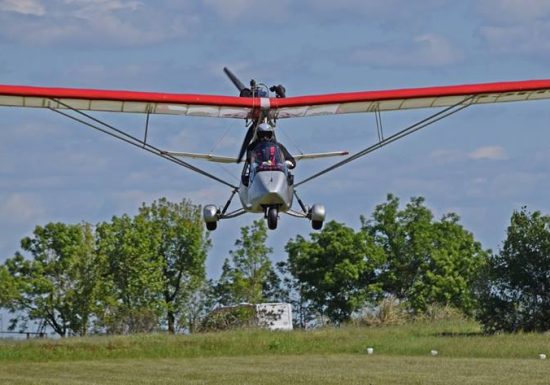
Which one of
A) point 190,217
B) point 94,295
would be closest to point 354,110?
point 94,295

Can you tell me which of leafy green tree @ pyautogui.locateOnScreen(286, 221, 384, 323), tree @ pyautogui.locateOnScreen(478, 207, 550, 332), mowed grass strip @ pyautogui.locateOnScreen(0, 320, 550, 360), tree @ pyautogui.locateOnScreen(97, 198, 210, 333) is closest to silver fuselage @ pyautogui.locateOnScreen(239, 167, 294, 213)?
mowed grass strip @ pyautogui.locateOnScreen(0, 320, 550, 360)

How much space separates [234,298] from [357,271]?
8218mm

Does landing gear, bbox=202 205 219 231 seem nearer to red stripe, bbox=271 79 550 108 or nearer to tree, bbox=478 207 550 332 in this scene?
red stripe, bbox=271 79 550 108

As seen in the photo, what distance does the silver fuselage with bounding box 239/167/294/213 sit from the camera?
1139 inches

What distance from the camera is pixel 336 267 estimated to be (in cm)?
8262

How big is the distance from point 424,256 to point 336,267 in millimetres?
6732

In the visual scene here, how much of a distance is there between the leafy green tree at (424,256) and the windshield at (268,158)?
170ft

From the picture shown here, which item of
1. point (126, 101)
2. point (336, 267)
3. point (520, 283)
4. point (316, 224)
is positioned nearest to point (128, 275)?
point (336, 267)

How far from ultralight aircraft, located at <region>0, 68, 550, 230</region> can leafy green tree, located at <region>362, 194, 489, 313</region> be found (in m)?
46.9

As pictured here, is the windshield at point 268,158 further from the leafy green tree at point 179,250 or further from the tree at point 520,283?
the leafy green tree at point 179,250

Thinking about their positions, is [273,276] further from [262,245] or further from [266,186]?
[266,186]

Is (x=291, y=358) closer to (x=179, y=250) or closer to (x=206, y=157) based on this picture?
(x=206, y=157)

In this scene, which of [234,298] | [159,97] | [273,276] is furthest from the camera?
[273,276]

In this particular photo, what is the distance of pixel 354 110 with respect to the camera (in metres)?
35.3
